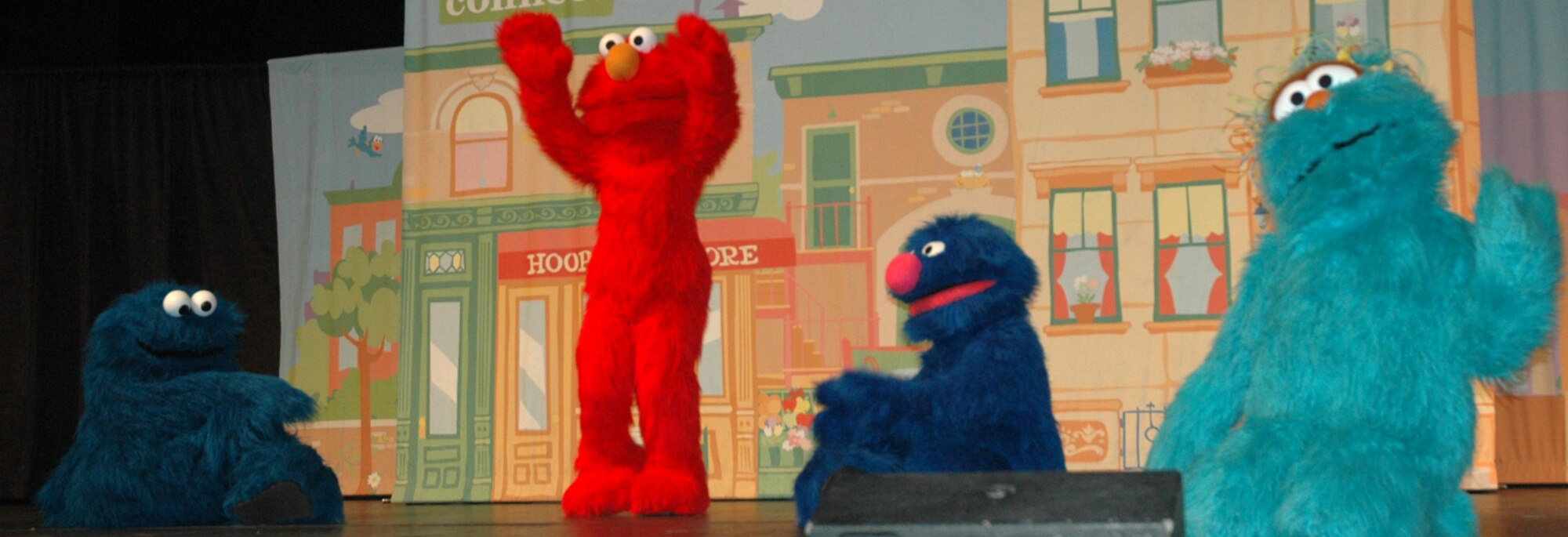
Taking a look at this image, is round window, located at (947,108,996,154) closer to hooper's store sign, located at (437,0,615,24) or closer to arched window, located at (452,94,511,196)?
hooper's store sign, located at (437,0,615,24)

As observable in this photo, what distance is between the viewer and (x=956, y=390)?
6.32 ft

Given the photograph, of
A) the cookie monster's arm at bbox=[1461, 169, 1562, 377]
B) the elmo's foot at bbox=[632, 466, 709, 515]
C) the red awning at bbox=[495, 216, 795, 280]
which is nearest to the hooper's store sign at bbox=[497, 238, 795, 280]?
the red awning at bbox=[495, 216, 795, 280]

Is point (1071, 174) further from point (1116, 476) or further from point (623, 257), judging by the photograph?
point (1116, 476)

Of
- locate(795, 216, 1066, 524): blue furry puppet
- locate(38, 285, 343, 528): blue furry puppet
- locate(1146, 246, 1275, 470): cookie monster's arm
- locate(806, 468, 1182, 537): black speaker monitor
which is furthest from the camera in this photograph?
locate(38, 285, 343, 528): blue furry puppet

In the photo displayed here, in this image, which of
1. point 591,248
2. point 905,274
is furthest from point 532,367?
point 905,274

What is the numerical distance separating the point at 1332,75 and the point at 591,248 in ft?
7.04

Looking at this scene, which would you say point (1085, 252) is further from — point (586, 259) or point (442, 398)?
point (442, 398)

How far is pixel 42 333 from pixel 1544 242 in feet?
13.2

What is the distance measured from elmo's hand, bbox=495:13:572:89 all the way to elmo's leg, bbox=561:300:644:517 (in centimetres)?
45

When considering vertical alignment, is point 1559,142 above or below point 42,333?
above

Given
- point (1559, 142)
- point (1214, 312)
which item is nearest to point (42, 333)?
point (1214, 312)

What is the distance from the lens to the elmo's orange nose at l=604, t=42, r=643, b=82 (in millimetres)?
2543

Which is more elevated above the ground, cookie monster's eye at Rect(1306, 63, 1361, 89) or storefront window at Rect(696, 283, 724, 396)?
cookie monster's eye at Rect(1306, 63, 1361, 89)

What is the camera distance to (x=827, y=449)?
6.39 ft
